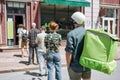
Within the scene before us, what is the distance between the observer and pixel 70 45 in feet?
17.5

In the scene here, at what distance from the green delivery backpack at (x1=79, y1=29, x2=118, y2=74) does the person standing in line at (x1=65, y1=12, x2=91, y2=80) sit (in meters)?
0.16

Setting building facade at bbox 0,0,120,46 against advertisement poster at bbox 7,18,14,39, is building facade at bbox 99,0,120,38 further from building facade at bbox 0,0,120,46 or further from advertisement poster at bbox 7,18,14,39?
advertisement poster at bbox 7,18,14,39

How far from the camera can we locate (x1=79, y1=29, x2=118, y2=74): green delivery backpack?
16.3 ft

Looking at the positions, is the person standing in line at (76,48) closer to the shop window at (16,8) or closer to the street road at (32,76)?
the street road at (32,76)

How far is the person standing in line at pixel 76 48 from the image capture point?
5336 mm

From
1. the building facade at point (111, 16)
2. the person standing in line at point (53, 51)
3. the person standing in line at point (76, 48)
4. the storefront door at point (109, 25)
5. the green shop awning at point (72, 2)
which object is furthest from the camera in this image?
the storefront door at point (109, 25)

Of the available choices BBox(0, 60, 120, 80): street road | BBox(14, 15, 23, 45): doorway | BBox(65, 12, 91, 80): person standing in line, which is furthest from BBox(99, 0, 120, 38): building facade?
BBox(65, 12, 91, 80): person standing in line

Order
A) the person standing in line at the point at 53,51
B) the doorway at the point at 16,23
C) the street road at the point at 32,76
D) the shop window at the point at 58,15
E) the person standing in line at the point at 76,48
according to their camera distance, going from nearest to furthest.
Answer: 1. the person standing in line at the point at 76,48
2. the person standing in line at the point at 53,51
3. the street road at the point at 32,76
4. the doorway at the point at 16,23
5. the shop window at the point at 58,15

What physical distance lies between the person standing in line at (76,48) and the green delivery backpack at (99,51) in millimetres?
159

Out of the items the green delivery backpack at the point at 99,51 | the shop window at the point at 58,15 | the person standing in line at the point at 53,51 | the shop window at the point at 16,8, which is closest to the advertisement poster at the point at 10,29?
the shop window at the point at 16,8

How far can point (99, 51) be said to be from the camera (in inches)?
199

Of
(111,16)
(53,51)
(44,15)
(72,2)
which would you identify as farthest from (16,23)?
(53,51)

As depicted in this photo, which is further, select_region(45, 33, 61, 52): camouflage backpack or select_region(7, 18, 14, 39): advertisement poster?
select_region(7, 18, 14, 39): advertisement poster

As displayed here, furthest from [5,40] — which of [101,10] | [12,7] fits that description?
[101,10]
